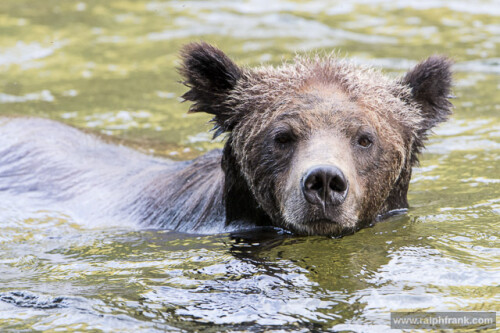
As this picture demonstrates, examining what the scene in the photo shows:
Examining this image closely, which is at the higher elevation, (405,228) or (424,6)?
(424,6)

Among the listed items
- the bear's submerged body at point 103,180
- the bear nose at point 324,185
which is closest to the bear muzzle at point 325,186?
the bear nose at point 324,185

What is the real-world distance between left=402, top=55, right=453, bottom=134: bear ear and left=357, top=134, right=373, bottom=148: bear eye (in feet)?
3.62

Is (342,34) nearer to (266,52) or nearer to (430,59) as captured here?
(266,52)

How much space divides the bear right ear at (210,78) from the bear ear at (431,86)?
169 centimetres

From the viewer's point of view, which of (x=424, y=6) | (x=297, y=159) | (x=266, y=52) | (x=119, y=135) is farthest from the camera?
(x=424, y=6)

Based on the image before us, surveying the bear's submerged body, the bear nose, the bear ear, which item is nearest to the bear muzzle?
the bear nose

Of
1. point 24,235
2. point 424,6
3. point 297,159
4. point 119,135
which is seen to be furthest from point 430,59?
point 424,6

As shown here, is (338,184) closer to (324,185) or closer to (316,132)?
(324,185)

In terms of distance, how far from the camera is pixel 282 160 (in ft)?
21.9

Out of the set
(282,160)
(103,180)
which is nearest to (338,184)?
(282,160)

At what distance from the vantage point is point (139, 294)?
5.84 m

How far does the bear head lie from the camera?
6.25 m

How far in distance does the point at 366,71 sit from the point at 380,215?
1.39 metres

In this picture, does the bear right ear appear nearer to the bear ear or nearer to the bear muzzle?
the bear muzzle
